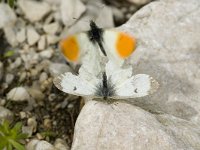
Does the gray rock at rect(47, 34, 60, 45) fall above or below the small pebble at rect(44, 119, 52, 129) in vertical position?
above

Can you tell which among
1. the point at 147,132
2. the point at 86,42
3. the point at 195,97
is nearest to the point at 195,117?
the point at 195,97

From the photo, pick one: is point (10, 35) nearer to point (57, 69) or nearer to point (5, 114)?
point (57, 69)

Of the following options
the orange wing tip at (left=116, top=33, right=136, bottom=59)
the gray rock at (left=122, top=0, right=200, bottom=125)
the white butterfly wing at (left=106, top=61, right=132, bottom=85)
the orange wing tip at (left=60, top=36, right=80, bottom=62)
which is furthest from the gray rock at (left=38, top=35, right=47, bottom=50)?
the white butterfly wing at (left=106, top=61, right=132, bottom=85)

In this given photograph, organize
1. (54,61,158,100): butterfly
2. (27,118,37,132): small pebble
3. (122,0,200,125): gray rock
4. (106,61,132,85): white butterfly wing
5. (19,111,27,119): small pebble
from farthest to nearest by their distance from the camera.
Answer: (19,111,27,119): small pebble
(27,118,37,132): small pebble
(122,0,200,125): gray rock
(106,61,132,85): white butterfly wing
(54,61,158,100): butterfly

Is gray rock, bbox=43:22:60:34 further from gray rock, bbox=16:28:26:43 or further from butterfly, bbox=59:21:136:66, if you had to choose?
butterfly, bbox=59:21:136:66

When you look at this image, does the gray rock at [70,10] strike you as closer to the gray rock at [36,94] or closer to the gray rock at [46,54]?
the gray rock at [46,54]

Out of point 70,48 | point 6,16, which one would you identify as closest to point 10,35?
point 6,16

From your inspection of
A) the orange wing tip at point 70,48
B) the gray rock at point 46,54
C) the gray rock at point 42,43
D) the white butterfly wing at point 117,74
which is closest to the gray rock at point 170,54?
the white butterfly wing at point 117,74
